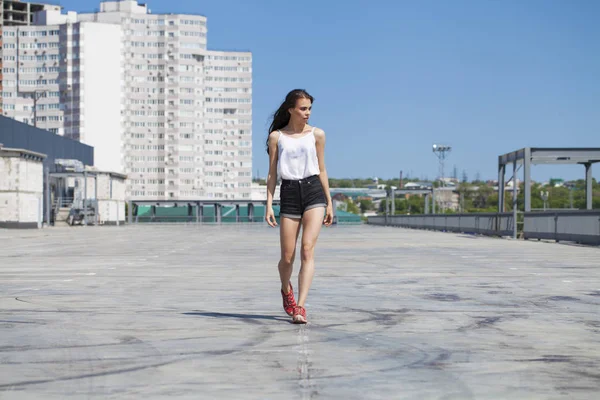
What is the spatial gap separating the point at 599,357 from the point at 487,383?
1.27 m

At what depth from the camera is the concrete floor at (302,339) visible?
482 cm

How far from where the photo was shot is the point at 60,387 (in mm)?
4797

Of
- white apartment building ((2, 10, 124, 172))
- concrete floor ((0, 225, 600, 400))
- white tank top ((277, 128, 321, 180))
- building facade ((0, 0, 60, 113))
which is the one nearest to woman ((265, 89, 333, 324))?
white tank top ((277, 128, 321, 180))

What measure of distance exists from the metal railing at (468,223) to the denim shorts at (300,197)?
30782 mm

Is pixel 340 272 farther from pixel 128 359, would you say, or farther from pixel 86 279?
pixel 128 359

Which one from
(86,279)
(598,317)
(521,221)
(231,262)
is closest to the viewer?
(598,317)

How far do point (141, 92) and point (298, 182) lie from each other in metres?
174

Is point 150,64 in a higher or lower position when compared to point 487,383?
higher

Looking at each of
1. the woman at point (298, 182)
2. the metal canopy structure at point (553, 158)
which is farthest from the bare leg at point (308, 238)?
the metal canopy structure at point (553, 158)

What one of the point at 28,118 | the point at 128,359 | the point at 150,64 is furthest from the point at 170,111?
the point at 128,359

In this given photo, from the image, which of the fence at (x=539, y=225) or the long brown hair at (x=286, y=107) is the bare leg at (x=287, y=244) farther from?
the fence at (x=539, y=225)

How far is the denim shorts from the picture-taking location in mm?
7676

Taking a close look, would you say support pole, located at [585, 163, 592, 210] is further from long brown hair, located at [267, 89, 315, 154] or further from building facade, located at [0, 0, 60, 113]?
building facade, located at [0, 0, 60, 113]

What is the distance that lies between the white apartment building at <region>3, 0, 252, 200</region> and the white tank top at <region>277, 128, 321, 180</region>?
164 metres
